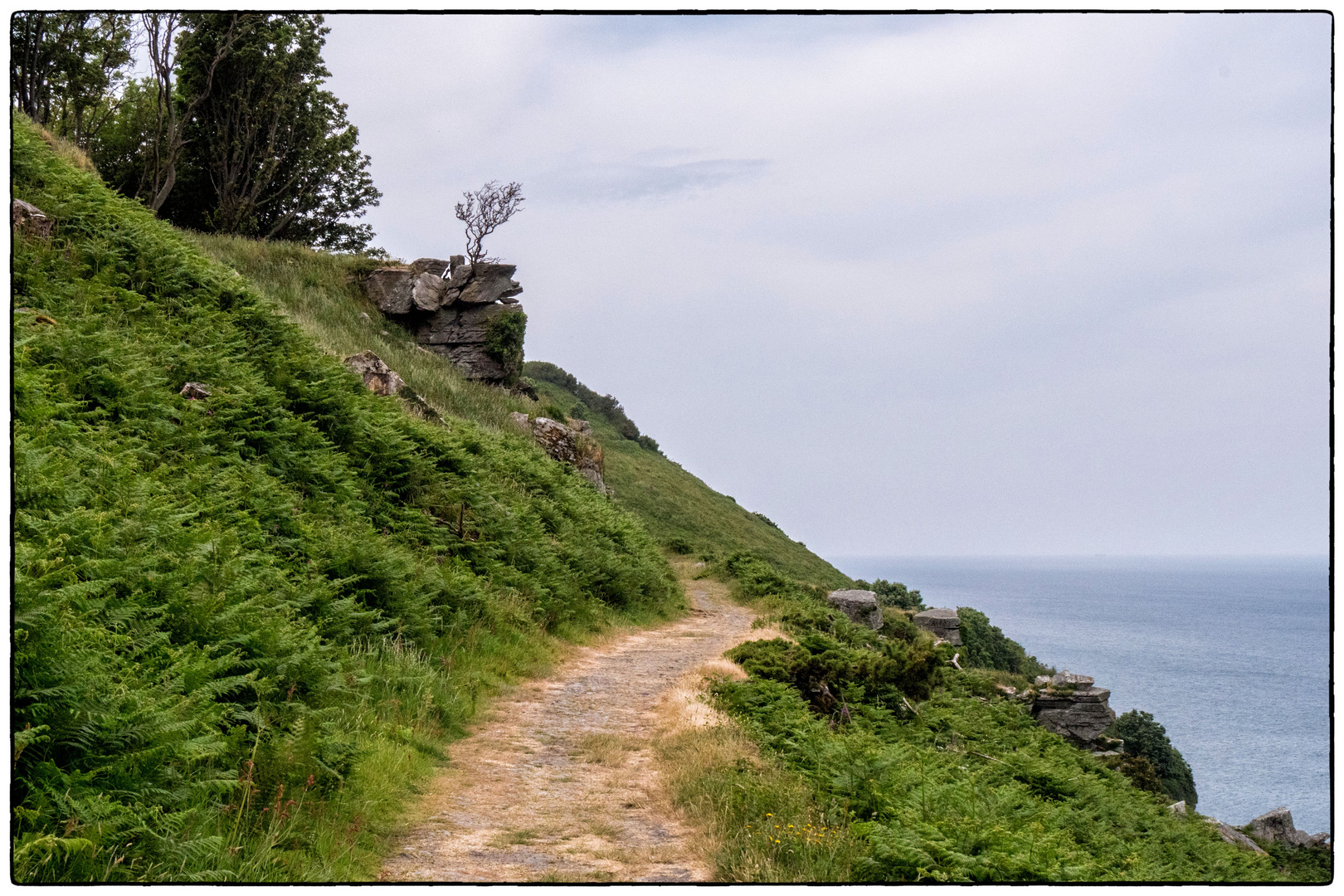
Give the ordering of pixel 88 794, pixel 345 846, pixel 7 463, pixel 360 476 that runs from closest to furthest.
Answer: pixel 88 794
pixel 7 463
pixel 345 846
pixel 360 476

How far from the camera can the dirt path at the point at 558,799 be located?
5531 mm

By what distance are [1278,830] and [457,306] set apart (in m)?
34.9

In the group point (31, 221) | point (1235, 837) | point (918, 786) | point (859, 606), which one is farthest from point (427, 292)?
point (1235, 837)

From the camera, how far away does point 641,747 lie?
882cm

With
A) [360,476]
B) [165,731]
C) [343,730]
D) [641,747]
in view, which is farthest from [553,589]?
[165,731]

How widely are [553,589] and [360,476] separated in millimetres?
4386

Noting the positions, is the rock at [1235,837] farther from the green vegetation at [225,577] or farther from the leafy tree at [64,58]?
the leafy tree at [64,58]

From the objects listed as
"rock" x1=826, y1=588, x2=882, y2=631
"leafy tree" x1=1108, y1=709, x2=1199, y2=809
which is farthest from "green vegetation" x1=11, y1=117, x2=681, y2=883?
"leafy tree" x1=1108, y1=709, x2=1199, y2=809

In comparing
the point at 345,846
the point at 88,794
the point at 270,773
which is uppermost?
the point at 88,794

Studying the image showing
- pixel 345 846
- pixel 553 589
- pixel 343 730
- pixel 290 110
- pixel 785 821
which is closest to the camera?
pixel 345 846

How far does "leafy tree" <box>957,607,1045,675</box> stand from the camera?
3772cm

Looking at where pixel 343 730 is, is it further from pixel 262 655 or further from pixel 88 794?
pixel 88 794

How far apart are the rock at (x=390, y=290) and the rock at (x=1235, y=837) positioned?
104 feet

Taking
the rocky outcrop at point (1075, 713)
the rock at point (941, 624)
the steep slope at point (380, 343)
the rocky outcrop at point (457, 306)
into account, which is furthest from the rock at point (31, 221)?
the rock at point (941, 624)
